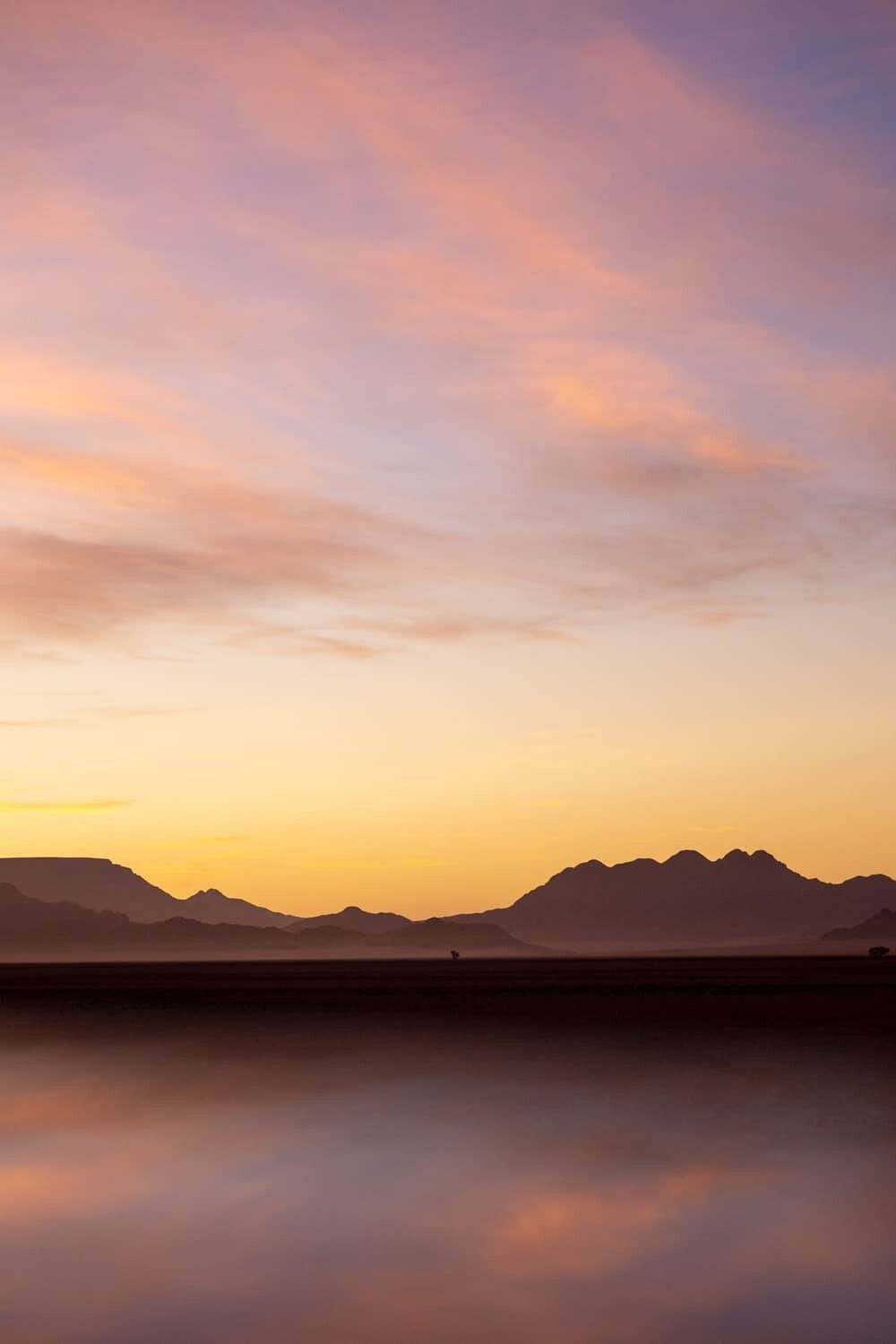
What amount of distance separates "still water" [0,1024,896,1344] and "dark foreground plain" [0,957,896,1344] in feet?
0.21

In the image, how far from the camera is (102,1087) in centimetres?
3731

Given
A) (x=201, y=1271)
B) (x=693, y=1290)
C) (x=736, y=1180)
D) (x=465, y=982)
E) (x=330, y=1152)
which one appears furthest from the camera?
(x=465, y=982)

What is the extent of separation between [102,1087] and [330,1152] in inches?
499

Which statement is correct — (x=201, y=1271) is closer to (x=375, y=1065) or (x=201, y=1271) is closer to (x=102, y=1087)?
(x=102, y=1087)

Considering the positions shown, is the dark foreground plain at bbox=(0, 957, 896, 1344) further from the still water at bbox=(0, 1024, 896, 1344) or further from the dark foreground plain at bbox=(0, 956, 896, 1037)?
the dark foreground plain at bbox=(0, 956, 896, 1037)

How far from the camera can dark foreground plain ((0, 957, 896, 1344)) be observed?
16.1 meters

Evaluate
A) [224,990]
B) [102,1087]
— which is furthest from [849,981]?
[102,1087]

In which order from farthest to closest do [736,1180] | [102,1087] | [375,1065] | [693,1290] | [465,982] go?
[465,982] < [375,1065] < [102,1087] < [736,1180] < [693,1290]

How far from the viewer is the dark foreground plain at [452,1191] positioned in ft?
52.7

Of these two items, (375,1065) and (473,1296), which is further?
(375,1065)

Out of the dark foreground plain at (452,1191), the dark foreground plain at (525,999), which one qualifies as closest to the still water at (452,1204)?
the dark foreground plain at (452,1191)

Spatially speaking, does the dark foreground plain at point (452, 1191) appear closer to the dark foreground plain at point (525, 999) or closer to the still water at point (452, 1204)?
the still water at point (452, 1204)

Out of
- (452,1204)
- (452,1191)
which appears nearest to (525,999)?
(452,1191)

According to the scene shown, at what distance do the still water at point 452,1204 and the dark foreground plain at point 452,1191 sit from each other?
0.06 meters
